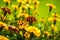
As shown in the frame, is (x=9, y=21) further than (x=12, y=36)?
Yes

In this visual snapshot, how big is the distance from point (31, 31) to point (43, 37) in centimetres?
82

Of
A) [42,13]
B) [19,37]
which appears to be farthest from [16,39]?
[42,13]

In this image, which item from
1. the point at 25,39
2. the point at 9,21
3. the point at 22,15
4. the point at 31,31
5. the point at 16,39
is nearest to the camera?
the point at 31,31

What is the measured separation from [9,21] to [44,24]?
1.46 ft

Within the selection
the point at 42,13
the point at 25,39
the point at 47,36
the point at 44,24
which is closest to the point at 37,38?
the point at 47,36

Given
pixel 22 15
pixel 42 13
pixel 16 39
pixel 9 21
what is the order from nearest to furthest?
pixel 16 39
pixel 22 15
pixel 9 21
pixel 42 13

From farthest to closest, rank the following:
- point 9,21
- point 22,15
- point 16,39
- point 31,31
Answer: point 9,21, point 22,15, point 16,39, point 31,31

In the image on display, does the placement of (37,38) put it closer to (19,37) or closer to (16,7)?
(19,37)

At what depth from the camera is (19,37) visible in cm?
242

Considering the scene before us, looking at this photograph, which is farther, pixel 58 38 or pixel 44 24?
pixel 44 24

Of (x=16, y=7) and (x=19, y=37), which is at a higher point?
(x=16, y=7)

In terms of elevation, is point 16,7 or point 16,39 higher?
point 16,7

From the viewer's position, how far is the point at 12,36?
2.44 metres

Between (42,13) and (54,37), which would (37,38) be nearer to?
(54,37)
